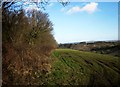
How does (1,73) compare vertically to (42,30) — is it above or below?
below

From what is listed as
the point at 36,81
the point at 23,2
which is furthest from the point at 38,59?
the point at 23,2

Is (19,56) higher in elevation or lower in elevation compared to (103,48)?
higher

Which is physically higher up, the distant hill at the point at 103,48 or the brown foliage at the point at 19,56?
the brown foliage at the point at 19,56

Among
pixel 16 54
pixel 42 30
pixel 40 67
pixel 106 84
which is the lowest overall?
pixel 106 84

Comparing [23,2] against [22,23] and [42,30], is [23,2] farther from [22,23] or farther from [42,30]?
[42,30]

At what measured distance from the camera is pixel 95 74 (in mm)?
27656

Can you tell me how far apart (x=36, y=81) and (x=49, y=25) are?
17.5m

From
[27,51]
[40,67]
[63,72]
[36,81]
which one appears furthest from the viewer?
[63,72]

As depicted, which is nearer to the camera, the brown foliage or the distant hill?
the brown foliage

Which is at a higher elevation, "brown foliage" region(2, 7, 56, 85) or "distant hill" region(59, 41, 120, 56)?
"brown foliage" region(2, 7, 56, 85)

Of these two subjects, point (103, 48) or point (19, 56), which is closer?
point (19, 56)

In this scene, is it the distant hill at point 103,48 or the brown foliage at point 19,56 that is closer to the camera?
the brown foliage at point 19,56

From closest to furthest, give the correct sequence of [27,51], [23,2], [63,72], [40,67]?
[23,2] → [27,51] → [40,67] → [63,72]

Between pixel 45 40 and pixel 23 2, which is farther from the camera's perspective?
pixel 45 40
